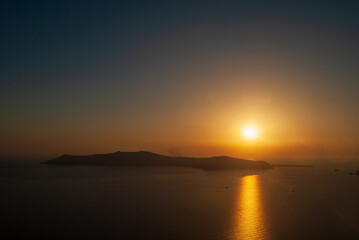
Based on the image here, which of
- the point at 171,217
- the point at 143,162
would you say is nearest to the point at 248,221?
the point at 171,217

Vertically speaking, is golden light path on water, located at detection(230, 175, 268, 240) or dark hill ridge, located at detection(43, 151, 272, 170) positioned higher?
dark hill ridge, located at detection(43, 151, 272, 170)

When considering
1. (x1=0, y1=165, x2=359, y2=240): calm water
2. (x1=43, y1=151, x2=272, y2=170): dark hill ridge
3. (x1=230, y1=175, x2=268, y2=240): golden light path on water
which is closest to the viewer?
(x1=230, y1=175, x2=268, y2=240): golden light path on water

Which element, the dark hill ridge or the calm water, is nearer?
the calm water

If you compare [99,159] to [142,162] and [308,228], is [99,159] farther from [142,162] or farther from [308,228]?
[308,228]

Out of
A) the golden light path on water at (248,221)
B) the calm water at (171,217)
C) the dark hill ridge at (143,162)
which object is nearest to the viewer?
the golden light path on water at (248,221)

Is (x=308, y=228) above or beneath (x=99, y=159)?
beneath

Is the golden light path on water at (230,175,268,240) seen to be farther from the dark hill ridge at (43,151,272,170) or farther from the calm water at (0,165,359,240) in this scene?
the dark hill ridge at (43,151,272,170)

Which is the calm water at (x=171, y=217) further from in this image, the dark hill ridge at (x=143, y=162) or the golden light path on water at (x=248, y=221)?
the dark hill ridge at (x=143, y=162)

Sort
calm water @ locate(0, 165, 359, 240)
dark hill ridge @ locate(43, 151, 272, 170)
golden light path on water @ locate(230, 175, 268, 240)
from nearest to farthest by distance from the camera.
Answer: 1. golden light path on water @ locate(230, 175, 268, 240)
2. calm water @ locate(0, 165, 359, 240)
3. dark hill ridge @ locate(43, 151, 272, 170)

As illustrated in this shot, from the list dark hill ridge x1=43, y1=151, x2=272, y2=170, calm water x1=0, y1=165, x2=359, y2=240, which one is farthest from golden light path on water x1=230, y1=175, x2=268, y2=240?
dark hill ridge x1=43, y1=151, x2=272, y2=170

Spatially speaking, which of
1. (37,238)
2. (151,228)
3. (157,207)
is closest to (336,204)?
(157,207)

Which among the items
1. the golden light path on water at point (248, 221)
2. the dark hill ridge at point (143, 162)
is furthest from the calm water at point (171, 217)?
the dark hill ridge at point (143, 162)
